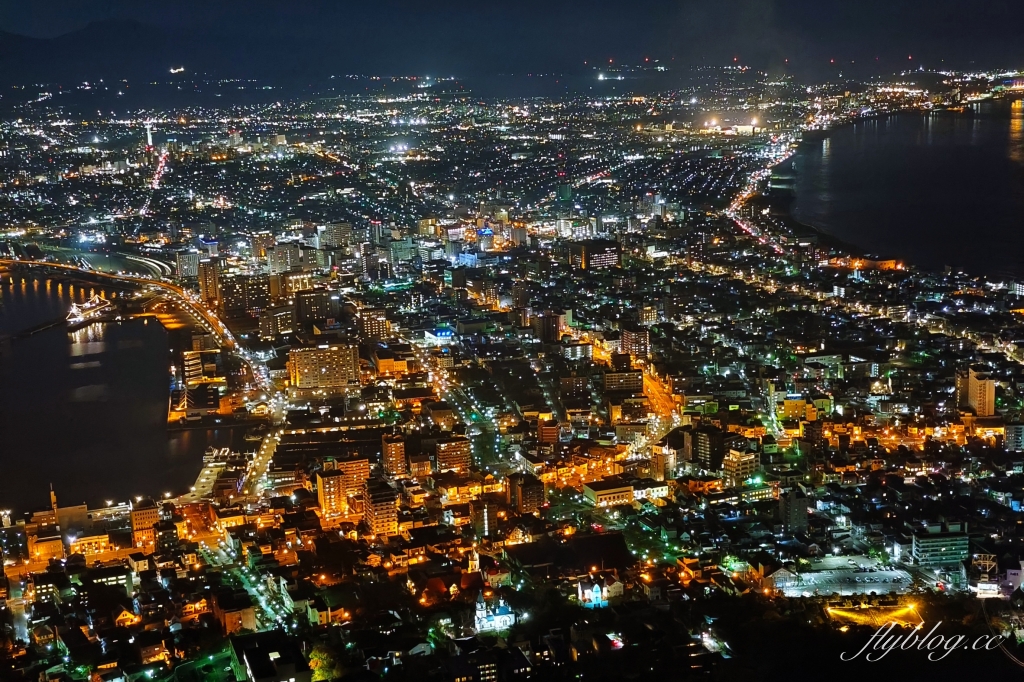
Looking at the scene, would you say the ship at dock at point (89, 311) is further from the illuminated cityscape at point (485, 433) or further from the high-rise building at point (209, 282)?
the high-rise building at point (209, 282)

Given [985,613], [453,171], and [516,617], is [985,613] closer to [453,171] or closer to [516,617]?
[516,617]

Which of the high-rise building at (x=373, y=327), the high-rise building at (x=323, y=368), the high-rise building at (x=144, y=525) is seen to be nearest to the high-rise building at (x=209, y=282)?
the high-rise building at (x=373, y=327)

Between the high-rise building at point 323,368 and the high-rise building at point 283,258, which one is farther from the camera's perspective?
the high-rise building at point 283,258

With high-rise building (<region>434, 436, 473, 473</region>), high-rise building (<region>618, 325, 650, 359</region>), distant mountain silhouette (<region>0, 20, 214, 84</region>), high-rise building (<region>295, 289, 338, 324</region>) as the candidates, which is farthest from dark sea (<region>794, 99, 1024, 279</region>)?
distant mountain silhouette (<region>0, 20, 214, 84</region>)

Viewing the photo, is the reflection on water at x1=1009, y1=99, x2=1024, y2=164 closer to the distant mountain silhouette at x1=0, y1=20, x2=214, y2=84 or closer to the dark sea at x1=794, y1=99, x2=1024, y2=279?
the dark sea at x1=794, y1=99, x2=1024, y2=279

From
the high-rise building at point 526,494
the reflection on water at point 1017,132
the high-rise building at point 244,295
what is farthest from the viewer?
the reflection on water at point 1017,132
